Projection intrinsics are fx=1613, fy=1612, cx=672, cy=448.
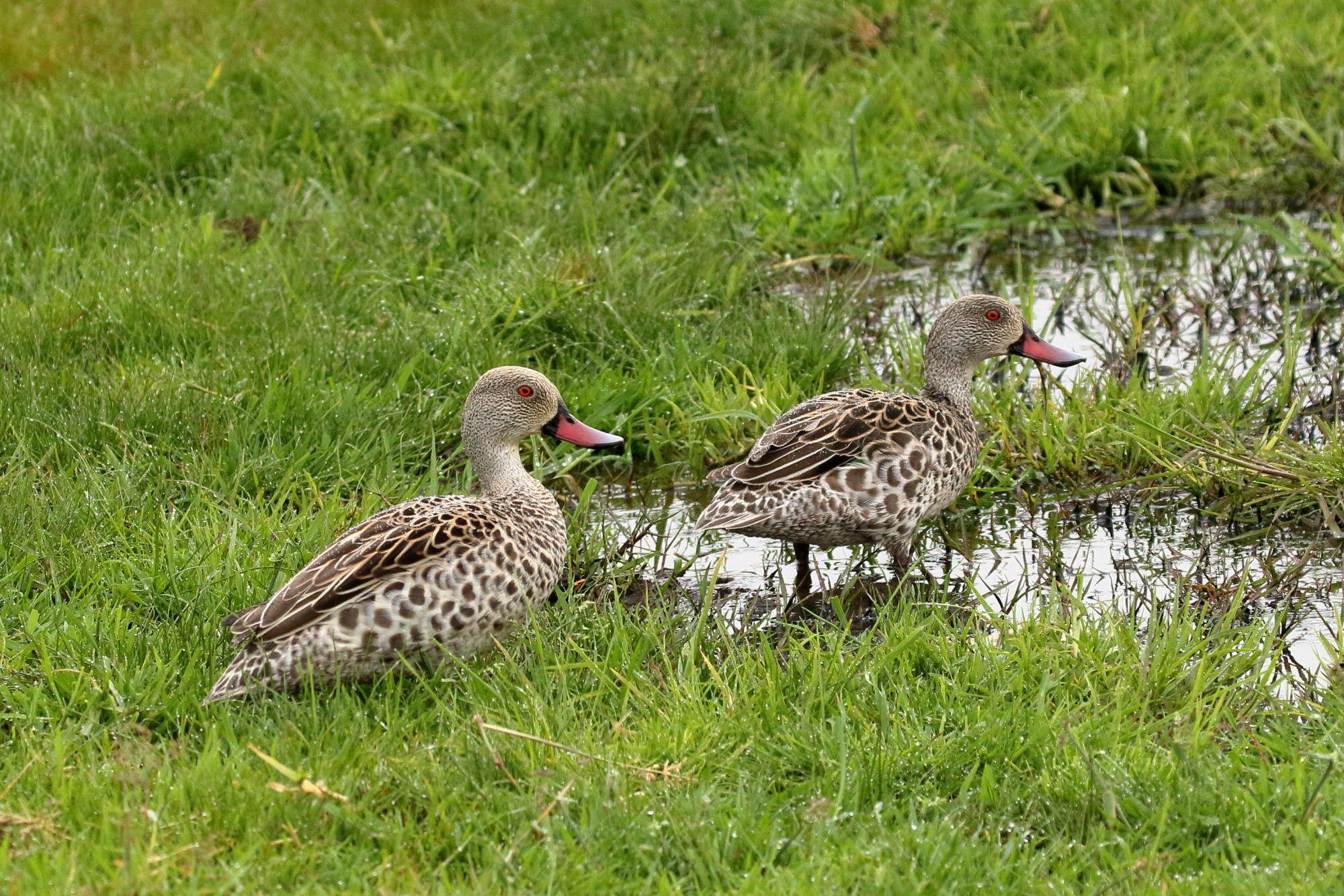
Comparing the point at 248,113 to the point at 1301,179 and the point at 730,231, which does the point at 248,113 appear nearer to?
the point at 730,231

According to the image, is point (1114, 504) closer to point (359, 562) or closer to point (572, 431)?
point (572, 431)

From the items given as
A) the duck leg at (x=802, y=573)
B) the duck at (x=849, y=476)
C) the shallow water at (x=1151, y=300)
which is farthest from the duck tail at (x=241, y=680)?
the shallow water at (x=1151, y=300)

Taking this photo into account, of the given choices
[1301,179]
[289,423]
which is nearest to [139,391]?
[289,423]

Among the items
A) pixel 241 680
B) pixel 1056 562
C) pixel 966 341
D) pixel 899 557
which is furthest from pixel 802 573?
pixel 241 680

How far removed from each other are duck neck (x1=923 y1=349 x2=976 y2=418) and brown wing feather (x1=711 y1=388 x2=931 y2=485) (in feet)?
1.04

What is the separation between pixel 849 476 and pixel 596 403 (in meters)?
1.43

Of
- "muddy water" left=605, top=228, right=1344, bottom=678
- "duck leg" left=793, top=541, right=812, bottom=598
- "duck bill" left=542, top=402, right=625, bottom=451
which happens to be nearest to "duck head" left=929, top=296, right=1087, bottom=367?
"muddy water" left=605, top=228, right=1344, bottom=678

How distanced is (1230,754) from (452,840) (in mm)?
1844

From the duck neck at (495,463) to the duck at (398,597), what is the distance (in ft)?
0.99

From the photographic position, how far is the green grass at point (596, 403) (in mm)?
3596

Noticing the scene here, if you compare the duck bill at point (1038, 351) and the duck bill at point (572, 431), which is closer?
the duck bill at point (572, 431)

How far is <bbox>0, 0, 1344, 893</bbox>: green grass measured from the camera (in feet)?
11.8

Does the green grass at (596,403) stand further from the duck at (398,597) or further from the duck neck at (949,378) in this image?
the duck neck at (949,378)

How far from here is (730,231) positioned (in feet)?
25.2
